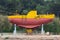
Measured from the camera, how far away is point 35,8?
2809 centimetres

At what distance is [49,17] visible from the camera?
65.9ft

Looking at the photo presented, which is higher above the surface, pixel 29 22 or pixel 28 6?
pixel 28 6

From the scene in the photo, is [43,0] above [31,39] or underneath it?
above

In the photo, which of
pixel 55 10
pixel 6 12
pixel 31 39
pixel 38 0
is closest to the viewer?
pixel 31 39

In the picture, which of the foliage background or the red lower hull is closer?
the red lower hull

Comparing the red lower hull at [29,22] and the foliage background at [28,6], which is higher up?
the foliage background at [28,6]

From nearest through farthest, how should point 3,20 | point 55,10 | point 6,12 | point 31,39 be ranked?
1. point 31,39
2. point 3,20
3. point 6,12
4. point 55,10

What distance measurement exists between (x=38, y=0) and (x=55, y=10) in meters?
2.88

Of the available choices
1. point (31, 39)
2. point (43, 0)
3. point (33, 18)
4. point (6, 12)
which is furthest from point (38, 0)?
point (31, 39)

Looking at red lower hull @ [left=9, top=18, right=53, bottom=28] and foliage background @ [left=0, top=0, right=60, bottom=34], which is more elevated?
A: foliage background @ [left=0, top=0, right=60, bottom=34]

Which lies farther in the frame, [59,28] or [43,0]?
[43,0]

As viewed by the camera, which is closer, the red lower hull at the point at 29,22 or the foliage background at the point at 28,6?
the red lower hull at the point at 29,22

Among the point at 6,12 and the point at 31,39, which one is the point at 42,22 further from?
the point at 6,12

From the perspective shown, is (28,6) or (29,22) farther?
(28,6)
